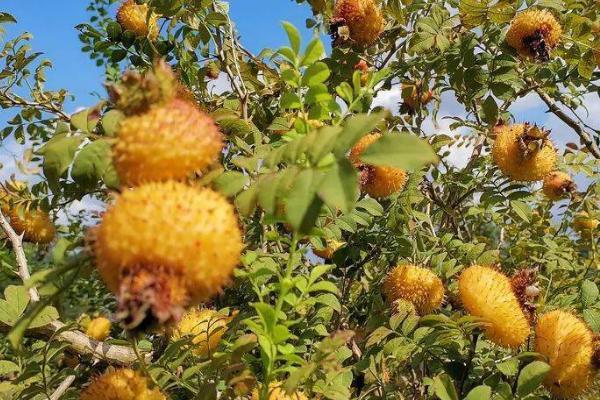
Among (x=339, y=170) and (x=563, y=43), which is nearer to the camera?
(x=339, y=170)

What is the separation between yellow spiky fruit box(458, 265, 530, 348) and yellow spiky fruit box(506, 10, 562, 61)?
1030 millimetres

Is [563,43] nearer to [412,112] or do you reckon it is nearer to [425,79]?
[425,79]

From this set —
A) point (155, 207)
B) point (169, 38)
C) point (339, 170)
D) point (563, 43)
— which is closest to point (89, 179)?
point (155, 207)

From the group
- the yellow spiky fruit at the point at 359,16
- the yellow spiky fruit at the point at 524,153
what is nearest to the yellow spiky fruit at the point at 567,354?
the yellow spiky fruit at the point at 524,153

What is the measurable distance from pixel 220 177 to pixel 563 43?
2.13 meters

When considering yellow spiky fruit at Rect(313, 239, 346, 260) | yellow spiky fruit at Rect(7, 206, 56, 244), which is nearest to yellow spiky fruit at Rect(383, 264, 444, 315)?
yellow spiky fruit at Rect(313, 239, 346, 260)

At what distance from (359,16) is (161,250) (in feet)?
6.23

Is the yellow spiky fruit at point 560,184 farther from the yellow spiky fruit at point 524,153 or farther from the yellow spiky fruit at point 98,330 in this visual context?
the yellow spiky fruit at point 98,330

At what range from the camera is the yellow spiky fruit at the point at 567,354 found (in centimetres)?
185

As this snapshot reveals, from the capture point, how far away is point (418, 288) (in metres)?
2.16

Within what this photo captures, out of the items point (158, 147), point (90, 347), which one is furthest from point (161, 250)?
point (90, 347)

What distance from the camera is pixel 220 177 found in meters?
1.17

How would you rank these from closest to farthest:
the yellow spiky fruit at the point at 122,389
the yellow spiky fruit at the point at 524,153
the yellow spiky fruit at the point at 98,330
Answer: the yellow spiky fruit at the point at 122,389 < the yellow spiky fruit at the point at 524,153 < the yellow spiky fruit at the point at 98,330

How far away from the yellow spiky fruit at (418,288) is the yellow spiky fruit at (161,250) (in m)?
1.31
